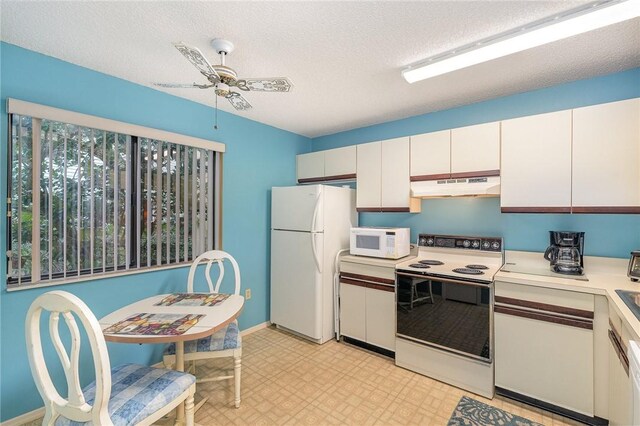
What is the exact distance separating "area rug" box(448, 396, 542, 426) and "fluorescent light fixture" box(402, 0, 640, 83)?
7.91 ft

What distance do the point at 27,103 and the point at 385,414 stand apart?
319 centimetres

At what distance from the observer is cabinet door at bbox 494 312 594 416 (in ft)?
6.09

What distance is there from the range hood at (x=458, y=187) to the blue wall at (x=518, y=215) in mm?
313

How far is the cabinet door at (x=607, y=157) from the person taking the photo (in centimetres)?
190

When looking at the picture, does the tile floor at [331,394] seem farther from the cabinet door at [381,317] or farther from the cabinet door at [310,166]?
the cabinet door at [310,166]

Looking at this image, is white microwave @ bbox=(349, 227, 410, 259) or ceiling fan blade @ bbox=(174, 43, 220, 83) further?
white microwave @ bbox=(349, 227, 410, 259)

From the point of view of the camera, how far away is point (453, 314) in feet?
7.55

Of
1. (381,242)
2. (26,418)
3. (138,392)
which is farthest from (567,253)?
(26,418)

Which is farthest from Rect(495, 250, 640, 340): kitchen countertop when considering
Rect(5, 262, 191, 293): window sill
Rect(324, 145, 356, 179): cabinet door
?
Rect(5, 262, 191, 293): window sill

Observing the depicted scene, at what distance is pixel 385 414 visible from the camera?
199cm

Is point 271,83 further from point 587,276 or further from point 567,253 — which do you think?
point 587,276

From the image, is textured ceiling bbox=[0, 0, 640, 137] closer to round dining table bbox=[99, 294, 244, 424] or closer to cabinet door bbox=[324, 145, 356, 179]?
cabinet door bbox=[324, 145, 356, 179]

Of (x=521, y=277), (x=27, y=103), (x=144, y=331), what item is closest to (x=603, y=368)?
(x=521, y=277)

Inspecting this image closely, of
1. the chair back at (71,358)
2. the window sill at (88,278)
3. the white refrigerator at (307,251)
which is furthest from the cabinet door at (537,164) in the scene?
the window sill at (88,278)
